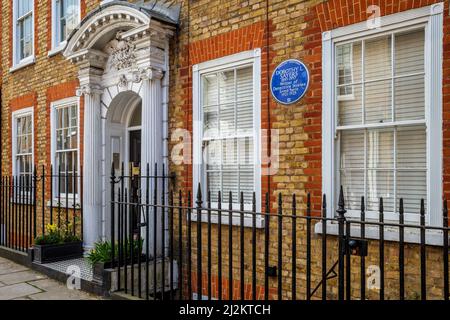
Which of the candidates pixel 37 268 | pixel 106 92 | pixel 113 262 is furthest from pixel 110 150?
pixel 113 262

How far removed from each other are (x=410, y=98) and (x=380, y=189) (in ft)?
3.12

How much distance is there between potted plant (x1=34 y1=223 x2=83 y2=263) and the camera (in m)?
6.56

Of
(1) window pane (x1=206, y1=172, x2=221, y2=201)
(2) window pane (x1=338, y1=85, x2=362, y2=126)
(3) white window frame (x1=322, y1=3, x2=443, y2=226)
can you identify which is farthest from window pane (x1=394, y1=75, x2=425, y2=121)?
(1) window pane (x1=206, y1=172, x2=221, y2=201)

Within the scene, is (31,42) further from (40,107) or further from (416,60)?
(416,60)

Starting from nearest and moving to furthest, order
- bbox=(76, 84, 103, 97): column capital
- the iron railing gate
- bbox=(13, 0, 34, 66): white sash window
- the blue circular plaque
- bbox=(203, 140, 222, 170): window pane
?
the iron railing gate, the blue circular plaque, bbox=(203, 140, 222, 170): window pane, bbox=(76, 84, 103, 97): column capital, bbox=(13, 0, 34, 66): white sash window

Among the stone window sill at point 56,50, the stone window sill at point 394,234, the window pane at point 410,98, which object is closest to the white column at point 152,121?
the stone window sill at point 394,234

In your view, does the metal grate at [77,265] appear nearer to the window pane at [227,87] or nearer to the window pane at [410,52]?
the window pane at [227,87]

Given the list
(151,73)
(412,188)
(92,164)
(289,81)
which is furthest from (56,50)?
(412,188)

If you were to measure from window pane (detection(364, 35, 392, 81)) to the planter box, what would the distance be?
17.6ft

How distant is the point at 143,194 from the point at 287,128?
2.51 m

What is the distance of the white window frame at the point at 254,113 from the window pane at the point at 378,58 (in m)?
1.31

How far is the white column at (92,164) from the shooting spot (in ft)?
23.4

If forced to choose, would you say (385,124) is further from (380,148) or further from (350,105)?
(350,105)

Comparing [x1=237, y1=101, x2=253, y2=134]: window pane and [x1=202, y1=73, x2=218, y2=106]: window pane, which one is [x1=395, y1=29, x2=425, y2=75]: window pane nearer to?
[x1=237, y1=101, x2=253, y2=134]: window pane
